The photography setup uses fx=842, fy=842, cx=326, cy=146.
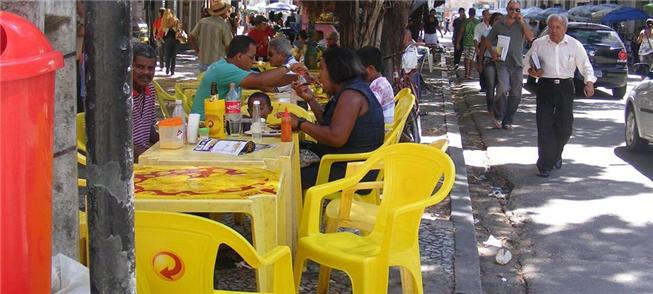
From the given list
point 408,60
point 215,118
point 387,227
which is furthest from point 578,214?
point 408,60

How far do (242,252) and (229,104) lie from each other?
2.42 meters

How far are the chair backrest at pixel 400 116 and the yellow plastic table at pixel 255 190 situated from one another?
0.95 meters

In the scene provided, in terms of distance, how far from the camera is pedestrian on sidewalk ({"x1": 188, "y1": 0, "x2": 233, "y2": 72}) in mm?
12266

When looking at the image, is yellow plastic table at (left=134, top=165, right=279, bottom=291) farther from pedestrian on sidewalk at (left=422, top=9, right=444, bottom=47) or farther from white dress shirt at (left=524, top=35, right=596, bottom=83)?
pedestrian on sidewalk at (left=422, top=9, right=444, bottom=47)

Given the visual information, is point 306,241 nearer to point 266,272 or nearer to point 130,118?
point 266,272

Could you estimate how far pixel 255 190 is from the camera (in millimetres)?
3943

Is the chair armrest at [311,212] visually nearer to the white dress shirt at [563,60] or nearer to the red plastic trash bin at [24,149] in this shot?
the red plastic trash bin at [24,149]

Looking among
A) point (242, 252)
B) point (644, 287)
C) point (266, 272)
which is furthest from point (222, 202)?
point (644, 287)

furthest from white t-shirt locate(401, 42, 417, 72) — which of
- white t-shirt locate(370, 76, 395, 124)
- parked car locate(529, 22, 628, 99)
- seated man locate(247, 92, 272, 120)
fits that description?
parked car locate(529, 22, 628, 99)

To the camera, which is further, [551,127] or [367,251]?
[551,127]

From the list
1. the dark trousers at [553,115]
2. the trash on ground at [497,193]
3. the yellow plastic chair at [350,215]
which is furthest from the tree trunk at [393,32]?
the yellow plastic chair at [350,215]

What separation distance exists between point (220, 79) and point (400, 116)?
4.95ft

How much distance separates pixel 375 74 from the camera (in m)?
7.42

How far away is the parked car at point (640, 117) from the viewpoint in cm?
989
